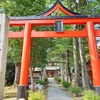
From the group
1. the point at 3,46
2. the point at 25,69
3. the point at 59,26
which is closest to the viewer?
the point at 3,46

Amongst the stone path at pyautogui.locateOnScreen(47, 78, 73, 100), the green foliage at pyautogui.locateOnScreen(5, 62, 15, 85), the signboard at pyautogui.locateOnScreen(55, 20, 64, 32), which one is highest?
the signboard at pyautogui.locateOnScreen(55, 20, 64, 32)

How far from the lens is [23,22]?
41.1 ft

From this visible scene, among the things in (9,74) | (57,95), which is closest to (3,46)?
(57,95)

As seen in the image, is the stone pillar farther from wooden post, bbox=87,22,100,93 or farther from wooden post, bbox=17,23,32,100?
wooden post, bbox=87,22,100,93

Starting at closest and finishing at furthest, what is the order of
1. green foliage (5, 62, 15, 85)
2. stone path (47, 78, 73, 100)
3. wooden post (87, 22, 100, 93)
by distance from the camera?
wooden post (87, 22, 100, 93) → stone path (47, 78, 73, 100) → green foliage (5, 62, 15, 85)

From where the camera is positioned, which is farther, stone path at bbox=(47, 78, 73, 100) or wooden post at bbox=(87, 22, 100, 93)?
stone path at bbox=(47, 78, 73, 100)

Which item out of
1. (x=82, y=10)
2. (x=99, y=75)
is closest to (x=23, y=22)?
(x=99, y=75)

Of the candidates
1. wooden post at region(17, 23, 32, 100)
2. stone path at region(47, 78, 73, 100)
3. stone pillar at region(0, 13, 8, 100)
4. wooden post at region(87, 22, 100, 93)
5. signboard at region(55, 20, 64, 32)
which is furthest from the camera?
stone path at region(47, 78, 73, 100)

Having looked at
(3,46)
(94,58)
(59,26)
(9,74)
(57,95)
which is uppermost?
(59,26)

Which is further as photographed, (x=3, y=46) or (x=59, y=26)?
(x=59, y=26)

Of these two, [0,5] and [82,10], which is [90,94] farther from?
[0,5]

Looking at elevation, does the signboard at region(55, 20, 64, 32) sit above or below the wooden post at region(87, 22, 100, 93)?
above

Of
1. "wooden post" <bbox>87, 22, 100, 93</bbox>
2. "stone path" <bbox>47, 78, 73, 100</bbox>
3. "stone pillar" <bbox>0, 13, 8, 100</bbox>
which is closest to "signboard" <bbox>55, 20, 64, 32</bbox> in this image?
"wooden post" <bbox>87, 22, 100, 93</bbox>

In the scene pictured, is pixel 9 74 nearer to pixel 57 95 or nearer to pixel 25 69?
pixel 57 95
